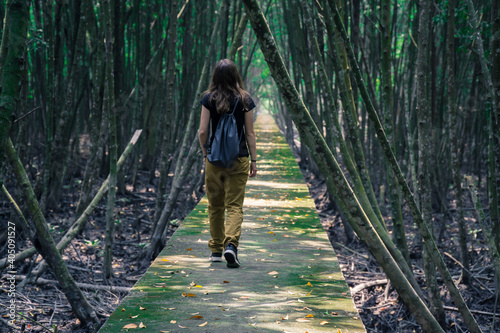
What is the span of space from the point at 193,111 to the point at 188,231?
3.51 feet

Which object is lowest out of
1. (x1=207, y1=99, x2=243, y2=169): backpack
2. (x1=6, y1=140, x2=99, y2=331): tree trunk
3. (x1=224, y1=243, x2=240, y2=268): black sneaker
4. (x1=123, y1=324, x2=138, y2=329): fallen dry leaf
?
(x1=123, y1=324, x2=138, y2=329): fallen dry leaf

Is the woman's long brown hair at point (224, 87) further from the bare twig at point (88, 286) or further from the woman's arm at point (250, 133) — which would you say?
the bare twig at point (88, 286)

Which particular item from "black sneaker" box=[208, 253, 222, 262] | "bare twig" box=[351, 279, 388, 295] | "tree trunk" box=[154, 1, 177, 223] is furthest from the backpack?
"bare twig" box=[351, 279, 388, 295]

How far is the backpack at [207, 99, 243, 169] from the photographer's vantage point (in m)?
2.93

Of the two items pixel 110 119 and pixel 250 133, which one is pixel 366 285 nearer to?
→ pixel 250 133

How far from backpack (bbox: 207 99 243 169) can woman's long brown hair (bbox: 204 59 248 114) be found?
0.18ft

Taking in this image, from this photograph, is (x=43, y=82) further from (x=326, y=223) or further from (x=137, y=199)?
(x=326, y=223)

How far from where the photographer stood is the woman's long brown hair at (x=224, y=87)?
2930 mm

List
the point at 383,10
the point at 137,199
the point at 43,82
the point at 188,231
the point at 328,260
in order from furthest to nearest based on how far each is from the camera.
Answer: the point at 137,199, the point at 43,82, the point at 188,231, the point at 328,260, the point at 383,10

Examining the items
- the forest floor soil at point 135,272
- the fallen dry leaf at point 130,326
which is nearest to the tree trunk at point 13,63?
the forest floor soil at point 135,272

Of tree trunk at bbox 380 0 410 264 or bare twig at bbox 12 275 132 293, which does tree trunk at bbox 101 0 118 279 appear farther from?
tree trunk at bbox 380 0 410 264

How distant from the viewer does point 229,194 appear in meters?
3.04

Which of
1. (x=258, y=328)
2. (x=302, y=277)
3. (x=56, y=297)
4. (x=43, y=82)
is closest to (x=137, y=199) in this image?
(x=43, y=82)

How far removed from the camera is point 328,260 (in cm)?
332
